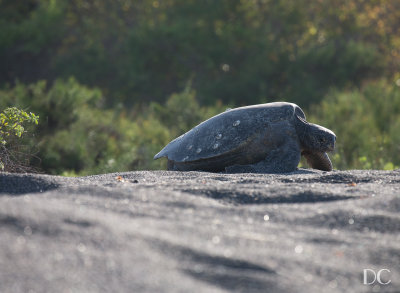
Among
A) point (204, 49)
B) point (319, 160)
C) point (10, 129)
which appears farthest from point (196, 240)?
point (204, 49)

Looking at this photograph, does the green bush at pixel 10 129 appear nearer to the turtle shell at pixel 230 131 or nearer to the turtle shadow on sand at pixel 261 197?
the turtle shell at pixel 230 131

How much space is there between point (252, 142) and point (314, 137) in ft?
1.90

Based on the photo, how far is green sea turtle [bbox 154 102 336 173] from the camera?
13.5 feet

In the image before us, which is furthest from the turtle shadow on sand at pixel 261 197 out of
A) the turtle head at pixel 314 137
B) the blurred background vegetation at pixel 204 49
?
the blurred background vegetation at pixel 204 49

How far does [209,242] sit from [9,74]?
1690 cm

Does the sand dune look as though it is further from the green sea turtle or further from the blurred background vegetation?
the blurred background vegetation

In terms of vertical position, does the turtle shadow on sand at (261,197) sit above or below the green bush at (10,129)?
below

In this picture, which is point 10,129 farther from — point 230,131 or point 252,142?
point 252,142

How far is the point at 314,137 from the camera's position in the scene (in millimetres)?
4340

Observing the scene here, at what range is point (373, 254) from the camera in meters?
1.87

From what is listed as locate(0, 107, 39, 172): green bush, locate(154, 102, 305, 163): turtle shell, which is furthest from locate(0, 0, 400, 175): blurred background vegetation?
locate(0, 107, 39, 172): green bush

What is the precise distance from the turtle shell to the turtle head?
13cm

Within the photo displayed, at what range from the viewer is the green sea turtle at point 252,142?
412 centimetres

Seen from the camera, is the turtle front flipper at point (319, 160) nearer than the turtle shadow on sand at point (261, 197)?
No
